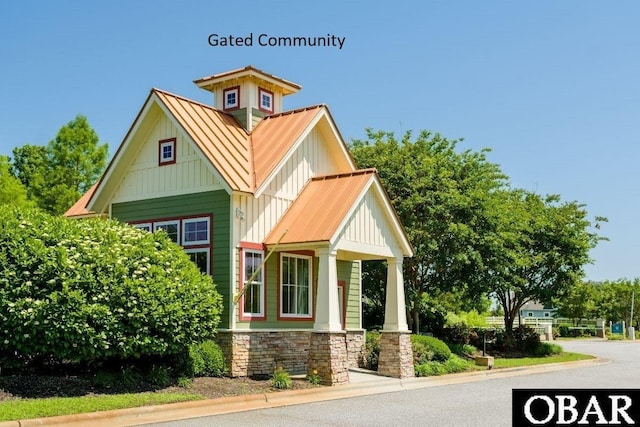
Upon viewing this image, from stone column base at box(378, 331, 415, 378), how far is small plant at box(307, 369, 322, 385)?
3.33 m

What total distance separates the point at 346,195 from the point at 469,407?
7019 millimetres

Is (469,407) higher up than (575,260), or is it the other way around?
(575,260)

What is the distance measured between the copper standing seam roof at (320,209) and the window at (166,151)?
3.51m

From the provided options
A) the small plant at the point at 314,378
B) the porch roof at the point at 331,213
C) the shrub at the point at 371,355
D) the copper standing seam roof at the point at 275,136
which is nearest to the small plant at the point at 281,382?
the small plant at the point at 314,378

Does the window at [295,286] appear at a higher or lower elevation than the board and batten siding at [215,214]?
lower

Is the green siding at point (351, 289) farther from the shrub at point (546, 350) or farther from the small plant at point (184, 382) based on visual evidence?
the shrub at point (546, 350)

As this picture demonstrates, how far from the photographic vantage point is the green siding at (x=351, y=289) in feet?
77.8

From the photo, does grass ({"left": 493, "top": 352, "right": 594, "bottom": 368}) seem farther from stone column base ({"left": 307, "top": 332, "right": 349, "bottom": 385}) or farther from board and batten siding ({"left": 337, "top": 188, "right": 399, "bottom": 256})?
stone column base ({"left": 307, "top": 332, "right": 349, "bottom": 385})

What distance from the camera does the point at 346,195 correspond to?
20.4 metres

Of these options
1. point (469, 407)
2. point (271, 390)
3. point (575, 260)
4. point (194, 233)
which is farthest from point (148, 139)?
point (575, 260)

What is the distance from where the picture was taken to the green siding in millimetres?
23703

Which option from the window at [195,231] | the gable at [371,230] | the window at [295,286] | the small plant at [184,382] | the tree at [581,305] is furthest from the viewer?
the tree at [581,305]

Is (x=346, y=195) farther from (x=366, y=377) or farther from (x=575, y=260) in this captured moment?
(x=575, y=260)

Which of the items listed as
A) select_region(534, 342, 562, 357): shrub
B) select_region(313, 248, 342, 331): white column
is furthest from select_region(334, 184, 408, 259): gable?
select_region(534, 342, 562, 357): shrub
